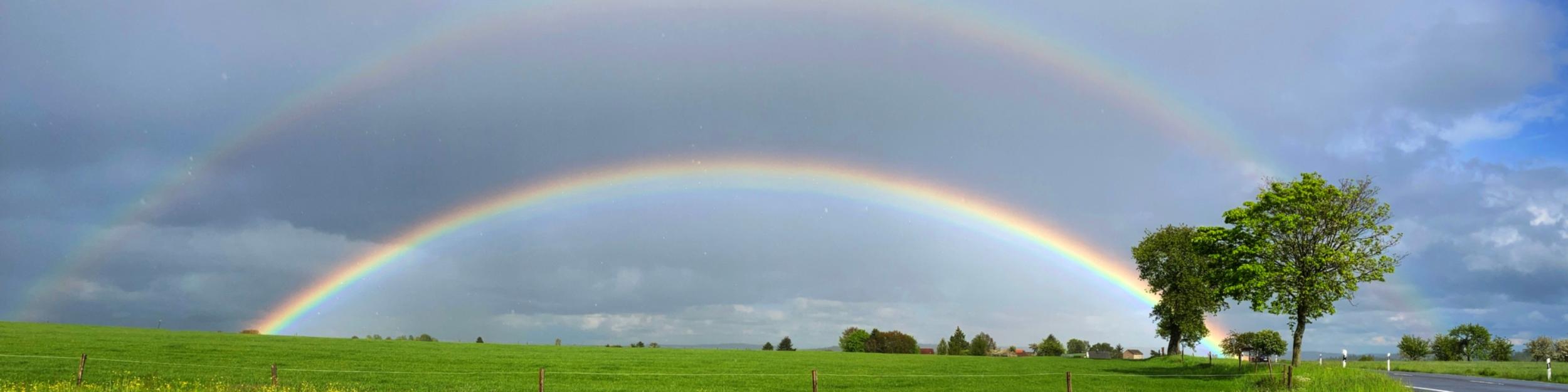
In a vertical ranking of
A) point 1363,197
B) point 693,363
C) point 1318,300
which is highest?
point 1363,197

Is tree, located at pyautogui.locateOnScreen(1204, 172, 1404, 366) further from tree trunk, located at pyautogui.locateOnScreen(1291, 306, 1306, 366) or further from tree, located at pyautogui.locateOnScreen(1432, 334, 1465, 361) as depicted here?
tree, located at pyautogui.locateOnScreen(1432, 334, 1465, 361)

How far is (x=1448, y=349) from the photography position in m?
152

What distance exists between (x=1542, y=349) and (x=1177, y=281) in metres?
71.8

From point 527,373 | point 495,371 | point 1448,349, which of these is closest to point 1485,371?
point 527,373

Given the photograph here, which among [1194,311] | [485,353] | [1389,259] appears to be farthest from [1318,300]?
[485,353]

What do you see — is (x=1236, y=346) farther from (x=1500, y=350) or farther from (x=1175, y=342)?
(x=1500, y=350)

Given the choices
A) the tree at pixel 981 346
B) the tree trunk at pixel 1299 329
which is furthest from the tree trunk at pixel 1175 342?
the tree at pixel 981 346

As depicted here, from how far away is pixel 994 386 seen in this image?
51688mm

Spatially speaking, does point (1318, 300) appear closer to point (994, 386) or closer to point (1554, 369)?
point (994, 386)

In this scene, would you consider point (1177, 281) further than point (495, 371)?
Yes

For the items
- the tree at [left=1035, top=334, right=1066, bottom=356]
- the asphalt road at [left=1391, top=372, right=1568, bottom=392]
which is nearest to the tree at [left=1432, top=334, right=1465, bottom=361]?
the tree at [left=1035, top=334, right=1066, bottom=356]

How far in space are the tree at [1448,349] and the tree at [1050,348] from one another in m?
64.8

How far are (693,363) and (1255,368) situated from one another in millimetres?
45920

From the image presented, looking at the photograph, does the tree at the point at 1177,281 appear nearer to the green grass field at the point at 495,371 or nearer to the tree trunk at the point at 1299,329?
the green grass field at the point at 495,371
